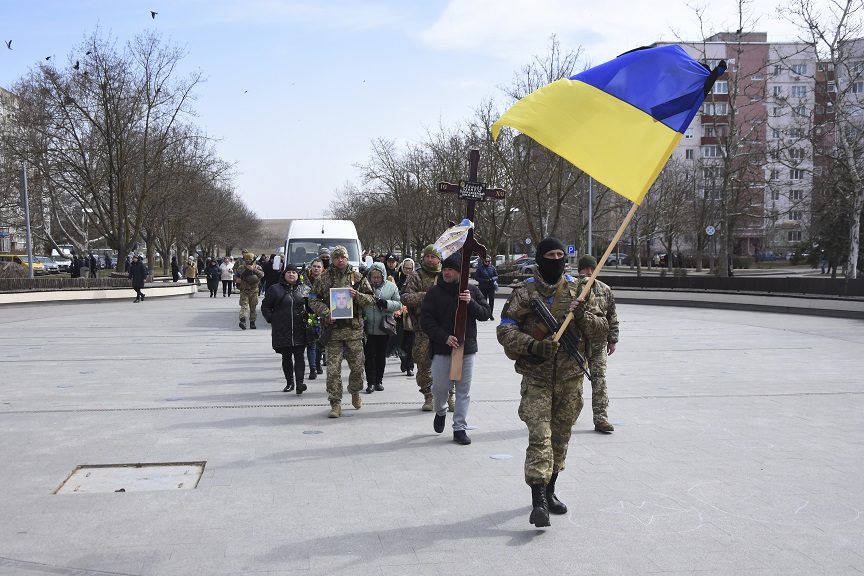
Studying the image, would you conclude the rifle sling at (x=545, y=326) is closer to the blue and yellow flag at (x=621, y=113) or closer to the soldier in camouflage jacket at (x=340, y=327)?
the blue and yellow flag at (x=621, y=113)

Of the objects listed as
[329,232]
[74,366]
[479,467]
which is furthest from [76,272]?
[479,467]

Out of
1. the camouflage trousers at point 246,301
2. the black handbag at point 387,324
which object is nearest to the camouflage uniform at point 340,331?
the black handbag at point 387,324

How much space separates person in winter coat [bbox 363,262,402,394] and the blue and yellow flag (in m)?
4.04

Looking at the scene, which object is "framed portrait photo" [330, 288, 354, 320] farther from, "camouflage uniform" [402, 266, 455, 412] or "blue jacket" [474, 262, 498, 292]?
"blue jacket" [474, 262, 498, 292]

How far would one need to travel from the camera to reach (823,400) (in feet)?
32.7

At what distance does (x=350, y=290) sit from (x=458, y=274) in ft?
5.15

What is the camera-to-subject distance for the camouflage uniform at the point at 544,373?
210 inches

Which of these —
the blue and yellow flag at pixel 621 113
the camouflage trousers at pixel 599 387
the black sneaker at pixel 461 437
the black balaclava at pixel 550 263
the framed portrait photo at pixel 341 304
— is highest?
the blue and yellow flag at pixel 621 113

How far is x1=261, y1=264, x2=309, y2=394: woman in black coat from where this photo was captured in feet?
33.9

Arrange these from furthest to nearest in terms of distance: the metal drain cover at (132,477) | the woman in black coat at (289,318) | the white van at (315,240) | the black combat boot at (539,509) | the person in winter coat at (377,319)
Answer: the white van at (315,240), the woman in black coat at (289,318), the person in winter coat at (377,319), the metal drain cover at (132,477), the black combat boot at (539,509)

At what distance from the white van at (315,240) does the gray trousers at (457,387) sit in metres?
13.0

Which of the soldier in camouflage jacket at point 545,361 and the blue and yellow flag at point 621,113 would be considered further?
the blue and yellow flag at point 621,113

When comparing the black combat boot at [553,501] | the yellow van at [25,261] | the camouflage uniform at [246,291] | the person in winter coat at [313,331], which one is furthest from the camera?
the yellow van at [25,261]

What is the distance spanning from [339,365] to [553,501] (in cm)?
402
